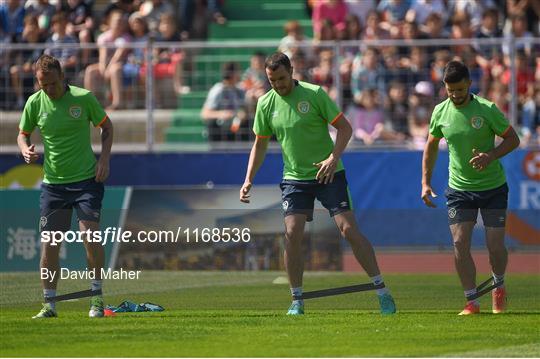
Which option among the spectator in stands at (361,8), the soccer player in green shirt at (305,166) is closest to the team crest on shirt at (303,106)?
the soccer player in green shirt at (305,166)

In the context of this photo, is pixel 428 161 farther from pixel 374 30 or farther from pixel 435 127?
pixel 374 30

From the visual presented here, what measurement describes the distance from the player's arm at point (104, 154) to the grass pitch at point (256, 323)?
1123 millimetres

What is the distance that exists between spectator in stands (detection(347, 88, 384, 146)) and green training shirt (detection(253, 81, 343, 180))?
8.18 m

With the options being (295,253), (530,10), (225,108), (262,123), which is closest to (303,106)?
(262,123)

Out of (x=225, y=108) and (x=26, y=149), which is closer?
(x=26, y=149)

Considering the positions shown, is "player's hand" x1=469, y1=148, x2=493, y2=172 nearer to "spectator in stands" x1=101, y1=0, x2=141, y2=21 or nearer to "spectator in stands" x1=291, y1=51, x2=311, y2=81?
"spectator in stands" x1=291, y1=51, x2=311, y2=81

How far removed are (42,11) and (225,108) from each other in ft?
15.1

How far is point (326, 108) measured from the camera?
12.5 metres

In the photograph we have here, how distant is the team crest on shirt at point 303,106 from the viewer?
496 inches

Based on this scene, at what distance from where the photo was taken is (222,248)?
52.1 ft

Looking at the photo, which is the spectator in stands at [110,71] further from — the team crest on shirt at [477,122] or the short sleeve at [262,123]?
the team crest on shirt at [477,122]

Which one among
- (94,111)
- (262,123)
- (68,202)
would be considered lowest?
(68,202)

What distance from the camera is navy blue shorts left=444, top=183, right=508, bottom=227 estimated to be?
12711 mm

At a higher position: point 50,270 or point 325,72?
point 325,72
